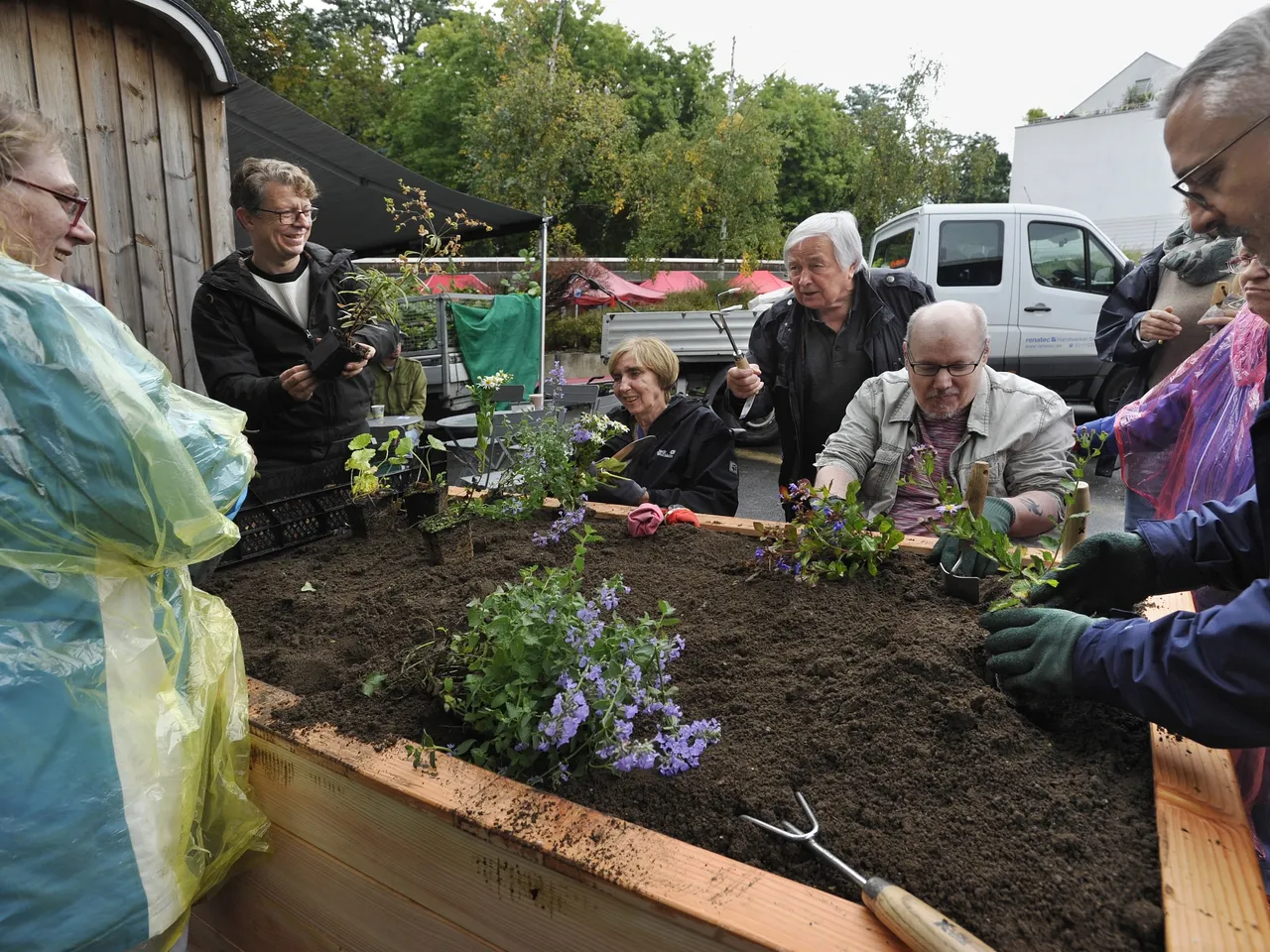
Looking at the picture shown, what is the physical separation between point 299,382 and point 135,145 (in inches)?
76.5

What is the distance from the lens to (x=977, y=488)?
1.78 meters

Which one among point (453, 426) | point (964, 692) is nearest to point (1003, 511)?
point (964, 692)

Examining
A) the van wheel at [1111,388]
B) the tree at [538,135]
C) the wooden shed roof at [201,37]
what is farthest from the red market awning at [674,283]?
the wooden shed roof at [201,37]

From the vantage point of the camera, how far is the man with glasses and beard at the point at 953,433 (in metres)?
2.40

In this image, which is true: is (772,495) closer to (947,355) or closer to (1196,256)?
(1196,256)

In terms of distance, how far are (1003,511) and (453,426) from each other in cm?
331

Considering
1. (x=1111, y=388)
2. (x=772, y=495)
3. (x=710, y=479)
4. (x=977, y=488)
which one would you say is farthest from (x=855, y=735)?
(x=1111, y=388)

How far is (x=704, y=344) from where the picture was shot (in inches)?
364

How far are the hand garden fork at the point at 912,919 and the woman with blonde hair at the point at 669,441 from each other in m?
2.02

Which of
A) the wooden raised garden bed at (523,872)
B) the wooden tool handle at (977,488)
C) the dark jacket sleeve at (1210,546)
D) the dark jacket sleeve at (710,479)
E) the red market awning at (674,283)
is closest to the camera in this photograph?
the wooden raised garden bed at (523,872)

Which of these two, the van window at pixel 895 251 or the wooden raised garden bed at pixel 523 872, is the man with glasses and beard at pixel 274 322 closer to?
the wooden raised garden bed at pixel 523 872

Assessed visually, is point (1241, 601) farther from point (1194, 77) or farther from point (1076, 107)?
point (1076, 107)

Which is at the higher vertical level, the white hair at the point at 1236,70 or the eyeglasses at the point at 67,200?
the white hair at the point at 1236,70

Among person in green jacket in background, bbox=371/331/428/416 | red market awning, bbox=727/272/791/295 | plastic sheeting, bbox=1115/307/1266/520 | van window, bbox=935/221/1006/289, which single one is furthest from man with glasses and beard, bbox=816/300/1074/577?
red market awning, bbox=727/272/791/295
